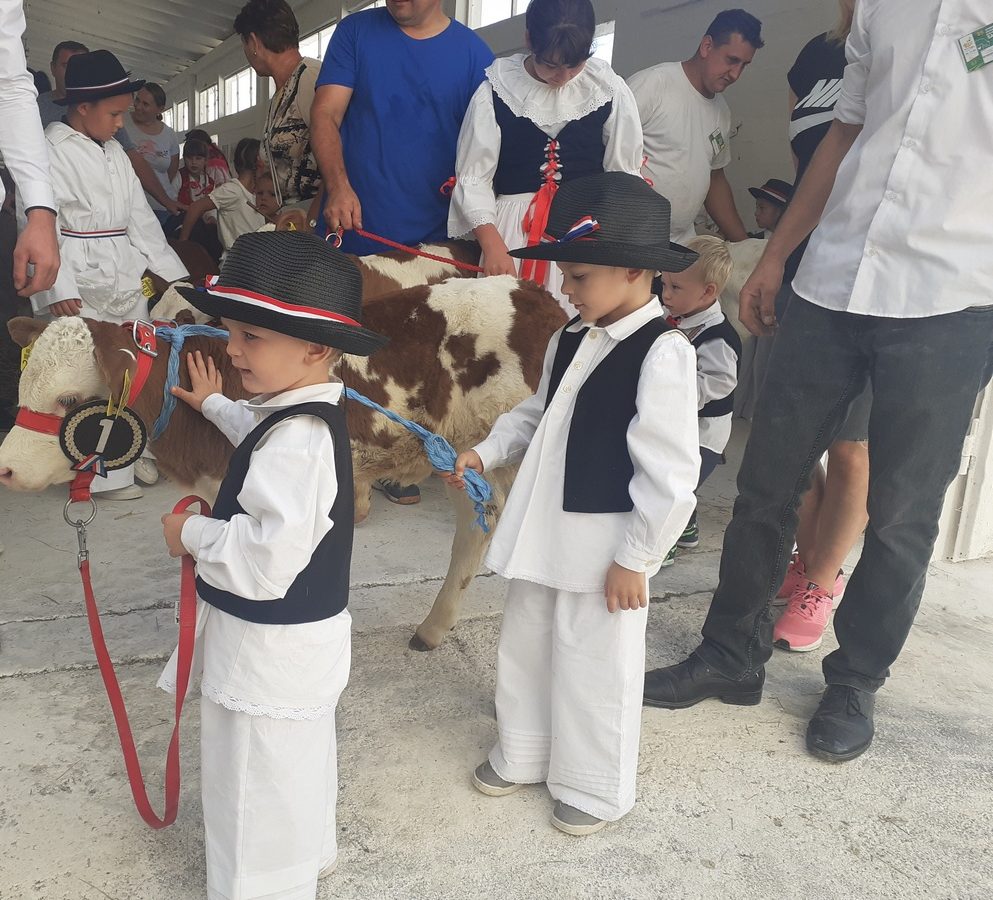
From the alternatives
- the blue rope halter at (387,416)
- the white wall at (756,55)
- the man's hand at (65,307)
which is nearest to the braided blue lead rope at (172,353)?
the blue rope halter at (387,416)

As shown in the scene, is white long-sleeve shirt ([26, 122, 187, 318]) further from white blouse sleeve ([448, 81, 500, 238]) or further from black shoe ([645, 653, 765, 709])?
black shoe ([645, 653, 765, 709])

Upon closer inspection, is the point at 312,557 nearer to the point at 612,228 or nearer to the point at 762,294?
the point at 612,228

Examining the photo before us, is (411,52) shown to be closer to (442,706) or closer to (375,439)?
(375,439)

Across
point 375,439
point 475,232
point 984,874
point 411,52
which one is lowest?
point 984,874

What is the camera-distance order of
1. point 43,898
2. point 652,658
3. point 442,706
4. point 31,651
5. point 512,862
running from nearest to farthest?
point 43,898 → point 512,862 → point 442,706 → point 31,651 → point 652,658

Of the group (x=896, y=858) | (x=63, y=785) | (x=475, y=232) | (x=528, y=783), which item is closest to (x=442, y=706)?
(x=528, y=783)

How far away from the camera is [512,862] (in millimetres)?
1924

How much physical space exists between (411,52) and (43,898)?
10.3 feet

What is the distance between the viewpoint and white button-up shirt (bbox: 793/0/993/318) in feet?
6.72

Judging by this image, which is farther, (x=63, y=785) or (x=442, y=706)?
(x=442, y=706)

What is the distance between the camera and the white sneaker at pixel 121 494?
169 inches

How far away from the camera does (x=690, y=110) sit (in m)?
4.59

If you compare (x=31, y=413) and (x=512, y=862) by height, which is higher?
(x=31, y=413)

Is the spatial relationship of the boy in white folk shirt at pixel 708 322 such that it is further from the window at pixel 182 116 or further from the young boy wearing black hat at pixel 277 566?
the window at pixel 182 116
